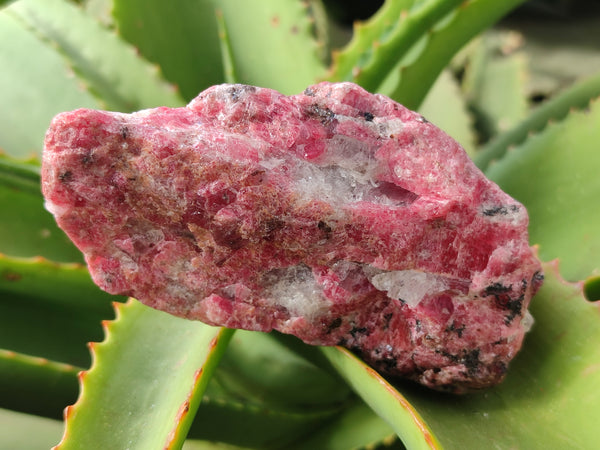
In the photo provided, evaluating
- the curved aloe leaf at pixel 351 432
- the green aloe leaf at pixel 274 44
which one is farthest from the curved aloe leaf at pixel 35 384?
the green aloe leaf at pixel 274 44

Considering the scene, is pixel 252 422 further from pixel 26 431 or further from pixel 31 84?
pixel 31 84

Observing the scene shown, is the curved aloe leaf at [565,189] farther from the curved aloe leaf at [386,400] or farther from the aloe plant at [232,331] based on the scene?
the curved aloe leaf at [386,400]

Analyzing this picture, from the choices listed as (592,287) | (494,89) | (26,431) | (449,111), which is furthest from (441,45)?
(494,89)

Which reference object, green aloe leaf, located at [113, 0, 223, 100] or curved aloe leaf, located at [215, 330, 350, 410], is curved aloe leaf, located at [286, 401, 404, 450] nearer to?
curved aloe leaf, located at [215, 330, 350, 410]

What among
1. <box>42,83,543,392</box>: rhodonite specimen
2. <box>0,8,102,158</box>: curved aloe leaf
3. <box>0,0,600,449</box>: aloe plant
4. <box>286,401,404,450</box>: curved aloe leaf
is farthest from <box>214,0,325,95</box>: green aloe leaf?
<box>286,401,404,450</box>: curved aloe leaf

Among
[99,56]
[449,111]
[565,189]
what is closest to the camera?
[565,189]

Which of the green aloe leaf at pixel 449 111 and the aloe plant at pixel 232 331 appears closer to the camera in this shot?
the aloe plant at pixel 232 331

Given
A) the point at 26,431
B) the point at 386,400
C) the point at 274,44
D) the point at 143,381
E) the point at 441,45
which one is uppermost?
the point at 441,45
